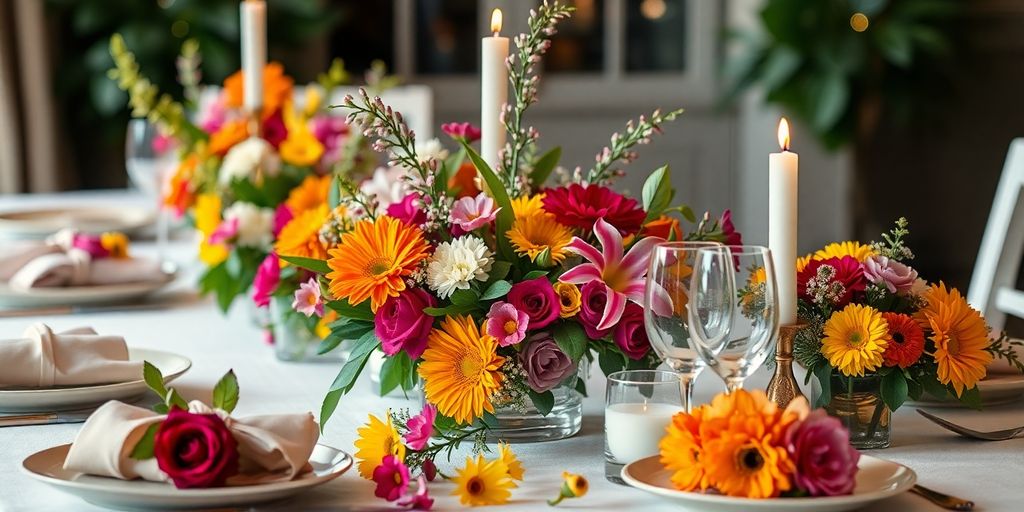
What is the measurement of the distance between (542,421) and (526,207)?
0.61 ft

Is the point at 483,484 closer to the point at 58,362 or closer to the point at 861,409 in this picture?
the point at 861,409

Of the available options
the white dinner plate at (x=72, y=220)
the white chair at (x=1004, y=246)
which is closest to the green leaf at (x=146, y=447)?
the white chair at (x=1004, y=246)

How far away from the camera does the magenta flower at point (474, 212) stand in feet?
3.59

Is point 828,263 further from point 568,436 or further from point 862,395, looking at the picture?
point 568,436

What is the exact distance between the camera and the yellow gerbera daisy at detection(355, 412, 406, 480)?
0.99m

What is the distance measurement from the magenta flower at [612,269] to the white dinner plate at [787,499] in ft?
0.48

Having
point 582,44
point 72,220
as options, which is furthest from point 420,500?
point 582,44

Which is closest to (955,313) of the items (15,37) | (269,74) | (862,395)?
(862,395)

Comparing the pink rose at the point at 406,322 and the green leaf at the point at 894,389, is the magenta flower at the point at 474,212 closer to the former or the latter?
the pink rose at the point at 406,322

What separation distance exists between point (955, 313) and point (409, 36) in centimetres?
416

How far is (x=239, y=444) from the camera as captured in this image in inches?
36.8

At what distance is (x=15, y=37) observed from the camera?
14.8 feet

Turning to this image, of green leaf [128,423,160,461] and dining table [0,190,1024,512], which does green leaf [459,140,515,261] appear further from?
green leaf [128,423,160,461]

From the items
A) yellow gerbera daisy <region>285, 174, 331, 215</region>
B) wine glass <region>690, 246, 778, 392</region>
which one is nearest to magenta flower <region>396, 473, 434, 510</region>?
wine glass <region>690, 246, 778, 392</region>
